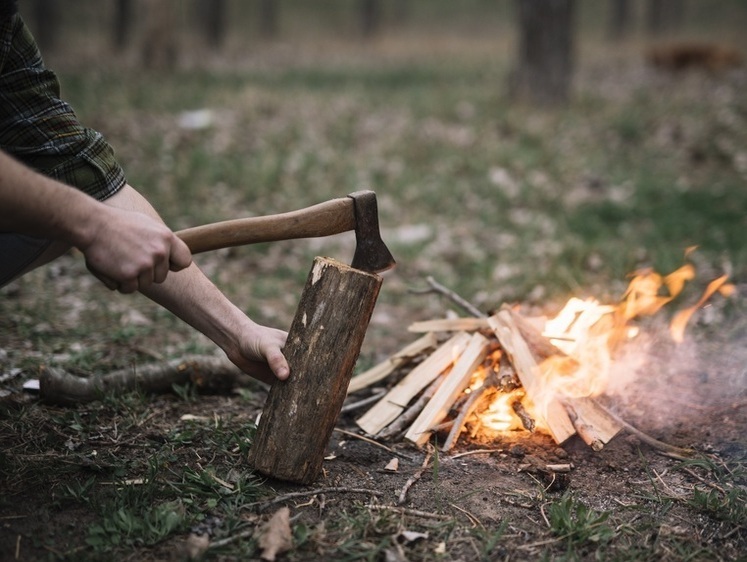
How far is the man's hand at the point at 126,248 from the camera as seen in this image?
195 centimetres

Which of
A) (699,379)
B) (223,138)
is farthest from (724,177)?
(223,138)

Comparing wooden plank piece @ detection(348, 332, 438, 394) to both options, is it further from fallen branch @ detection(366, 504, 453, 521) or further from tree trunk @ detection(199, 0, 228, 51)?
tree trunk @ detection(199, 0, 228, 51)

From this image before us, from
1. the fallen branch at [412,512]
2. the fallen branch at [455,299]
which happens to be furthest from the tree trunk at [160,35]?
the fallen branch at [412,512]

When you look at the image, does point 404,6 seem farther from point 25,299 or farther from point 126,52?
point 25,299

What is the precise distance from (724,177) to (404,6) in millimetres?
32368

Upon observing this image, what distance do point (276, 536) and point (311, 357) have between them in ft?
2.09

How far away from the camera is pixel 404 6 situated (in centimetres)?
3597

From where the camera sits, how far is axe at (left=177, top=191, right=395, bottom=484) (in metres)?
2.33

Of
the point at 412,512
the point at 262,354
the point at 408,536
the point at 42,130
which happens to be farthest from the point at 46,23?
the point at 408,536

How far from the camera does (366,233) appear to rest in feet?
8.09

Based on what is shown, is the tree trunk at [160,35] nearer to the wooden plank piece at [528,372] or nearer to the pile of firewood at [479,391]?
the pile of firewood at [479,391]

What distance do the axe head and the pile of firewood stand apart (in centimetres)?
78

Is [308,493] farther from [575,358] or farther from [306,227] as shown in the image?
[575,358]

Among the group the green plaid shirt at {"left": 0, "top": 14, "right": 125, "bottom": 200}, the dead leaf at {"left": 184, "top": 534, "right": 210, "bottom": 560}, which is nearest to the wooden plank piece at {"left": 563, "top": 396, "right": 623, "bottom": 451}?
the dead leaf at {"left": 184, "top": 534, "right": 210, "bottom": 560}
